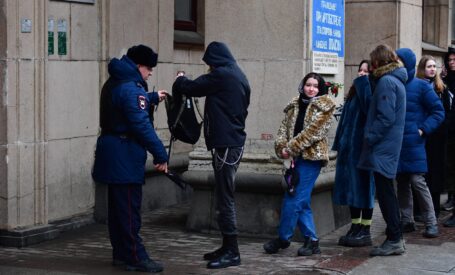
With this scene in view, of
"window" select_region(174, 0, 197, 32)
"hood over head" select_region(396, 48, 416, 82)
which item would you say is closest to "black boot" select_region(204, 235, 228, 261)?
"hood over head" select_region(396, 48, 416, 82)

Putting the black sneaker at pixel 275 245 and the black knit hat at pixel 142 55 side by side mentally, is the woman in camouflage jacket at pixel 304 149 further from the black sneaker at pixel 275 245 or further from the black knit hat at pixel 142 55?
the black knit hat at pixel 142 55

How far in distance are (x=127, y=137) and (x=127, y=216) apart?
25.4 inches

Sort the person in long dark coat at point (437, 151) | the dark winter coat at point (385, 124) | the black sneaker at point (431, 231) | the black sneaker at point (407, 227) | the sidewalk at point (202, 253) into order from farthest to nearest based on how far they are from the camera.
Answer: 1. the person in long dark coat at point (437, 151)
2. the black sneaker at point (407, 227)
3. the black sneaker at point (431, 231)
4. the dark winter coat at point (385, 124)
5. the sidewalk at point (202, 253)

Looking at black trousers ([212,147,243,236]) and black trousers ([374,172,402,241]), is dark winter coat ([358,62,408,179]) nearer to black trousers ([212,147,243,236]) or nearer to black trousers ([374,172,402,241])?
black trousers ([374,172,402,241])

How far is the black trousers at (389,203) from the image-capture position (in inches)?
339

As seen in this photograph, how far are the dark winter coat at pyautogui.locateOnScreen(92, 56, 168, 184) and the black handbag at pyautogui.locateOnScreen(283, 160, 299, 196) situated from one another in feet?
4.60

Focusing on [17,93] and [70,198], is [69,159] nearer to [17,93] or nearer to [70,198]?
[70,198]

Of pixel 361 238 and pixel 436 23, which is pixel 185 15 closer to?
pixel 361 238

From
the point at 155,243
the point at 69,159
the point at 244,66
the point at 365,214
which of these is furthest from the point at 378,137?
the point at 69,159

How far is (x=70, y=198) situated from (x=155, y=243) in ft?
4.13

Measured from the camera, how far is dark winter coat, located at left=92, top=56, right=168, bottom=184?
7730 mm

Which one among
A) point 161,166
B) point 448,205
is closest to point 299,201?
point 161,166

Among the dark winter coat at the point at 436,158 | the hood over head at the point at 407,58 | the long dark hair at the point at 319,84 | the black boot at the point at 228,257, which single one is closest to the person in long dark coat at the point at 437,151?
the dark winter coat at the point at 436,158

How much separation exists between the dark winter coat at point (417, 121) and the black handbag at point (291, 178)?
1585 millimetres
